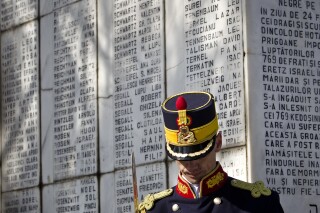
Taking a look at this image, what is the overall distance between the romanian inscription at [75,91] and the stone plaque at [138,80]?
50 centimetres

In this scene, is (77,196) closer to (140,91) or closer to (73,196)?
(73,196)

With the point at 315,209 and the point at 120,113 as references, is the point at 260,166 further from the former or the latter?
the point at 120,113

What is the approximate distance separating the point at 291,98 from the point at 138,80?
2.01m

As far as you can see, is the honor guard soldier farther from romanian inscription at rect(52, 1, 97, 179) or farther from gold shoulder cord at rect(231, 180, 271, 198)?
romanian inscription at rect(52, 1, 97, 179)

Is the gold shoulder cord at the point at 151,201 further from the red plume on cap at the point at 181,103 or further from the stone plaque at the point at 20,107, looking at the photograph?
the stone plaque at the point at 20,107

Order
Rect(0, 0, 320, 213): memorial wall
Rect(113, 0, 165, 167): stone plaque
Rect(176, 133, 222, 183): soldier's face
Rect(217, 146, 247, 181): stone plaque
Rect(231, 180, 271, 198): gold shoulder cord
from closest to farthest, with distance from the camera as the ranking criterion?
Rect(176, 133, 222, 183): soldier's face < Rect(231, 180, 271, 198): gold shoulder cord < Rect(217, 146, 247, 181): stone plaque < Rect(0, 0, 320, 213): memorial wall < Rect(113, 0, 165, 167): stone plaque

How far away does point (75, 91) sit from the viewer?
12.4 m

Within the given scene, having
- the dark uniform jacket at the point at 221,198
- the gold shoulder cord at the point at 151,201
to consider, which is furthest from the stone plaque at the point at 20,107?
the dark uniform jacket at the point at 221,198

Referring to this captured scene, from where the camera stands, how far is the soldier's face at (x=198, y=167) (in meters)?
6.87

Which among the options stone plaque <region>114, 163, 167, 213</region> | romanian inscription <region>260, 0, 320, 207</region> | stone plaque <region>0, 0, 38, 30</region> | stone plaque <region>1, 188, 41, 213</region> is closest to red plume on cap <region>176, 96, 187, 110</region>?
romanian inscription <region>260, 0, 320, 207</region>

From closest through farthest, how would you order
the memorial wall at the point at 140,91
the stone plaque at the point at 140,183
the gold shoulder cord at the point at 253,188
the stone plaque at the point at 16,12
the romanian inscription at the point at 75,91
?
the gold shoulder cord at the point at 253,188, the memorial wall at the point at 140,91, the stone plaque at the point at 140,183, the romanian inscription at the point at 75,91, the stone plaque at the point at 16,12

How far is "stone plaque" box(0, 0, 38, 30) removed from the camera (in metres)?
13.5

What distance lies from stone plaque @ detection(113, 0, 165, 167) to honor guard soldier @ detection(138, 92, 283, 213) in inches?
142

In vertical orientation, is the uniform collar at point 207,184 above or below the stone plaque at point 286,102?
below
